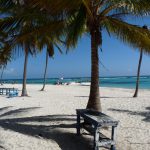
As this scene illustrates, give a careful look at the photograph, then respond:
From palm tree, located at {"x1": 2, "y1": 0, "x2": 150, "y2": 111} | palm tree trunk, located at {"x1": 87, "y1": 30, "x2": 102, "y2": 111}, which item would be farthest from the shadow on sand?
palm tree, located at {"x1": 2, "y1": 0, "x2": 150, "y2": 111}

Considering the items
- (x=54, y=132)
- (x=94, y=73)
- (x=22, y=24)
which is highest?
(x=22, y=24)

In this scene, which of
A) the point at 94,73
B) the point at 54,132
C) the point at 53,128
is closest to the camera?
the point at 54,132

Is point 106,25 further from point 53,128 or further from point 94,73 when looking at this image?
point 53,128

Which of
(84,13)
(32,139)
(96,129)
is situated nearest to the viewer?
(96,129)

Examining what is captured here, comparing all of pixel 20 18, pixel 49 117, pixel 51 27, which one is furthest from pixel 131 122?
pixel 20 18

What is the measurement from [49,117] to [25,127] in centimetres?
189

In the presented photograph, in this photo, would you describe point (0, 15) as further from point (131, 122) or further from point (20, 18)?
point (131, 122)

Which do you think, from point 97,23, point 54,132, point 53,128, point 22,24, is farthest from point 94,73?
point 22,24

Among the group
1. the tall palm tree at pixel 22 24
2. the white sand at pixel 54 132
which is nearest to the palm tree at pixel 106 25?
the tall palm tree at pixel 22 24

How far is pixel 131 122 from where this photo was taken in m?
11.7

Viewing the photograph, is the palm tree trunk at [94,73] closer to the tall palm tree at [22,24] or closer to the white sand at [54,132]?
the white sand at [54,132]

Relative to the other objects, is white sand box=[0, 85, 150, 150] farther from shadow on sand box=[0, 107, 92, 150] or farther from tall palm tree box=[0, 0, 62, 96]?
tall palm tree box=[0, 0, 62, 96]

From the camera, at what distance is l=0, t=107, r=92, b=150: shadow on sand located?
8789 mm

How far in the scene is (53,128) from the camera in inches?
392
